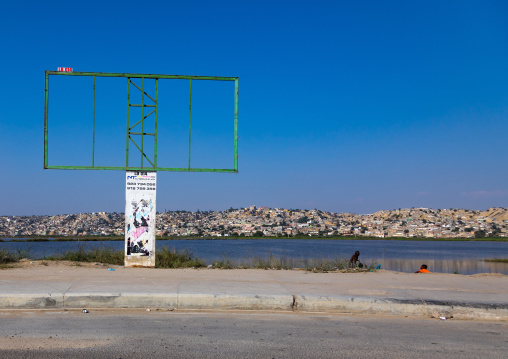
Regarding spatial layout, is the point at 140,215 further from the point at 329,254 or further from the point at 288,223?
the point at 288,223

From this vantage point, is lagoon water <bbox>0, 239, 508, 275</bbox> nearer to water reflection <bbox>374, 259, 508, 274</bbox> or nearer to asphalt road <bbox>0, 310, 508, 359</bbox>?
water reflection <bbox>374, 259, 508, 274</bbox>

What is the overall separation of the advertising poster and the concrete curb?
518 cm

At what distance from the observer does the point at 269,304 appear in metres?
8.52

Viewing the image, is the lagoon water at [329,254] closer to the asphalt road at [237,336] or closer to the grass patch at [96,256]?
the grass patch at [96,256]

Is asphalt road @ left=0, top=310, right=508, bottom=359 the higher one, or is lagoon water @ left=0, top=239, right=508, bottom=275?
asphalt road @ left=0, top=310, right=508, bottom=359

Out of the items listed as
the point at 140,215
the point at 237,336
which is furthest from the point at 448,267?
the point at 237,336

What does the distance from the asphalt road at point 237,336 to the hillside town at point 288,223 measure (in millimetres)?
60303

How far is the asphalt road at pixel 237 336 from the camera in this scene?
5828 mm

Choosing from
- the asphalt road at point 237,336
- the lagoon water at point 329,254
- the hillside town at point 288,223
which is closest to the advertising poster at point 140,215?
the lagoon water at point 329,254

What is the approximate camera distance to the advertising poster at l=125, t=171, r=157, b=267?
1359cm

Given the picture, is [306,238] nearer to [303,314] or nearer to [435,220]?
[435,220]

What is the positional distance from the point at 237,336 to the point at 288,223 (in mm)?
103385

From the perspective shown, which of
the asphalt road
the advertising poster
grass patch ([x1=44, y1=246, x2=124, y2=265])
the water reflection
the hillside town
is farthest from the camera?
the hillside town

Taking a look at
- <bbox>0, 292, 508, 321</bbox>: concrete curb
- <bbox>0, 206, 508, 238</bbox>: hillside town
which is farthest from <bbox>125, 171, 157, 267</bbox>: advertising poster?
<bbox>0, 206, 508, 238</bbox>: hillside town
